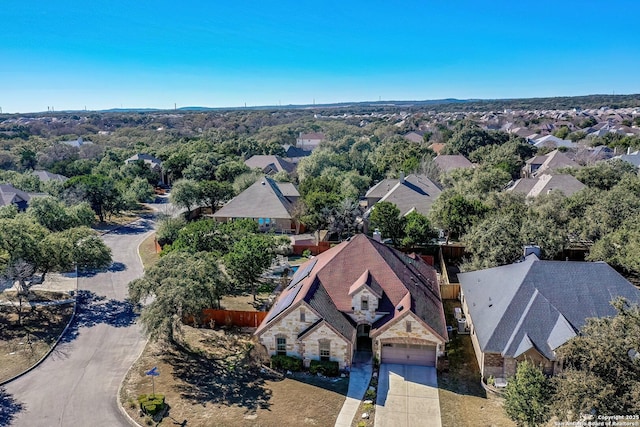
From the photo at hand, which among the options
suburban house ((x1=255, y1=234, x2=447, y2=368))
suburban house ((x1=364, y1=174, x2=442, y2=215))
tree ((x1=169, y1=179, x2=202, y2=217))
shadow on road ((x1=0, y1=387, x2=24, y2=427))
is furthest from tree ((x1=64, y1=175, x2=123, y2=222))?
suburban house ((x1=255, y1=234, x2=447, y2=368))

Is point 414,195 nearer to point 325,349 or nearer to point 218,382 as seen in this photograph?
point 325,349

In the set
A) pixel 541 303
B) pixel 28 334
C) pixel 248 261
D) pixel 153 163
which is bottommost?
pixel 28 334

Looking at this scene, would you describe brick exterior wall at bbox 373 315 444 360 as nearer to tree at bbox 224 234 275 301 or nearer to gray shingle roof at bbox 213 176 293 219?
tree at bbox 224 234 275 301

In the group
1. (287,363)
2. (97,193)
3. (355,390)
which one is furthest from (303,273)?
(97,193)

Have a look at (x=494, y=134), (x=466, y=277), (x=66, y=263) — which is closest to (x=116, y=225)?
(x=66, y=263)

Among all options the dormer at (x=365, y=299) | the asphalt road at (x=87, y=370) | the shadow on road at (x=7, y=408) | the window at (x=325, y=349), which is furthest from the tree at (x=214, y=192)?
the window at (x=325, y=349)

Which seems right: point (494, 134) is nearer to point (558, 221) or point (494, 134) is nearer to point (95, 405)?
point (558, 221)
